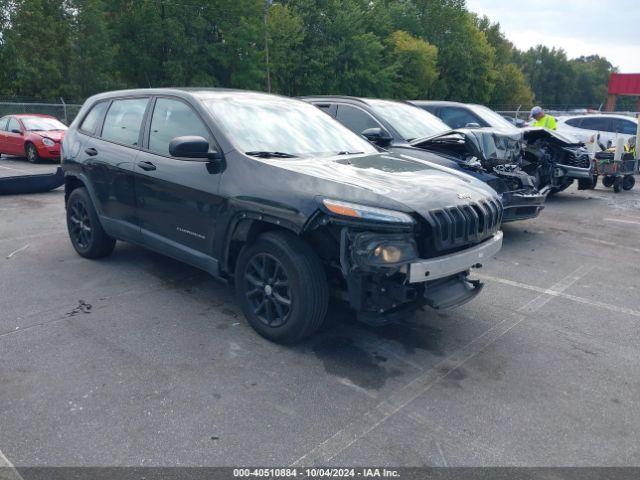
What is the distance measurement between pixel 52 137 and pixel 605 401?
15.4m

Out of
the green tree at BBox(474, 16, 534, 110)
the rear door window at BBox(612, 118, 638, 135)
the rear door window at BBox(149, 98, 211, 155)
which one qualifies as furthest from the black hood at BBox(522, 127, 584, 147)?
the green tree at BBox(474, 16, 534, 110)

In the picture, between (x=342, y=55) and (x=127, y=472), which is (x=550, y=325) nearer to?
(x=127, y=472)

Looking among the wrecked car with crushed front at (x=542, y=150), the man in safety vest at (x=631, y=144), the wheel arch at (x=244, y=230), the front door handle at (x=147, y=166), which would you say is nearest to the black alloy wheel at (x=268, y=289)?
the wheel arch at (x=244, y=230)

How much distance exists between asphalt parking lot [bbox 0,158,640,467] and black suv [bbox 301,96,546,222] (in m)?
1.58

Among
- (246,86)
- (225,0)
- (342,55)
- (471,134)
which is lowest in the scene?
(471,134)

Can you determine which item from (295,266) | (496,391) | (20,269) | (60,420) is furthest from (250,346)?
(20,269)

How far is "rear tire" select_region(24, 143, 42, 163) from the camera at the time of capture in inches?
587

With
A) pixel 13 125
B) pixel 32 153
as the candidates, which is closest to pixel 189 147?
pixel 32 153

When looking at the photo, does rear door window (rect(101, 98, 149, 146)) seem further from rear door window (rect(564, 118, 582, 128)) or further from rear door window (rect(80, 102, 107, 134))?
rear door window (rect(564, 118, 582, 128))

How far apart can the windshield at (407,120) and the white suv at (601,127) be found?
29.6 feet

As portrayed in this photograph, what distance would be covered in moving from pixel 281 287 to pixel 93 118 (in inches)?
127

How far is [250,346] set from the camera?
3.81 meters

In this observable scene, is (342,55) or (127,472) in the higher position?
(342,55)

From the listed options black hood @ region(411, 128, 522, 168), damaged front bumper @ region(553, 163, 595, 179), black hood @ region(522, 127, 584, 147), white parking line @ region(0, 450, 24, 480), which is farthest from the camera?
damaged front bumper @ region(553, 163, 595, 179)
